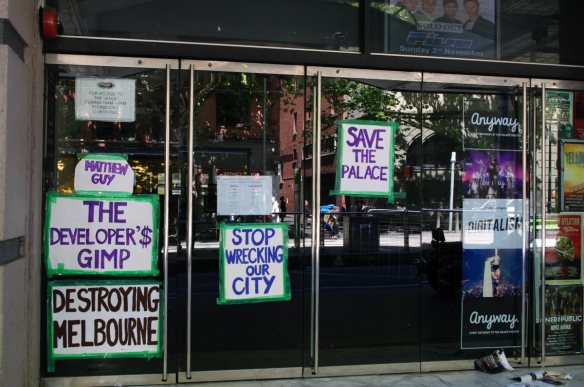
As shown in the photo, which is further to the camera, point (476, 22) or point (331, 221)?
point (476, 22)

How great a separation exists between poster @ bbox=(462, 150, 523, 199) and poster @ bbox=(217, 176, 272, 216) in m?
2.05

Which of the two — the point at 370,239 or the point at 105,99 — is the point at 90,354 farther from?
the point at 370,239

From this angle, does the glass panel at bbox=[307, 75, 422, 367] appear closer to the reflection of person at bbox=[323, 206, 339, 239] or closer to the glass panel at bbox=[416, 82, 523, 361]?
the reflection of person at bbox=[323, 206, 339, 239]

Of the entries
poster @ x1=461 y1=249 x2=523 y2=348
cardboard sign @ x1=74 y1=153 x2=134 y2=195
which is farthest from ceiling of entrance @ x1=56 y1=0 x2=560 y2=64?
poster @ x1=461 y1=249 x2=523 y2=348

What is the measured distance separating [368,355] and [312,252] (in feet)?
3.92

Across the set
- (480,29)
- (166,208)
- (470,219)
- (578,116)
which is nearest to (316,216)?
(166,208)

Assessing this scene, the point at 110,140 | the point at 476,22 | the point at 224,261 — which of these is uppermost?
the point at 476,22

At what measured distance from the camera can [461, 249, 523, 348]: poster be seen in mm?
5934

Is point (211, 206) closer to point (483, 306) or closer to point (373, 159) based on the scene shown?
point (373, 159)

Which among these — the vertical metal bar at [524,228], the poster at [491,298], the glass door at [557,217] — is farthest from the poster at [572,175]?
the poster at [491,298]

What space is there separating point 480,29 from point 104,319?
4587 mm

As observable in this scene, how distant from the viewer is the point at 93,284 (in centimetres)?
516

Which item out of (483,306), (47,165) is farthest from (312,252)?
(47,165)

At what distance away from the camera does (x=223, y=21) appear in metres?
5.41
